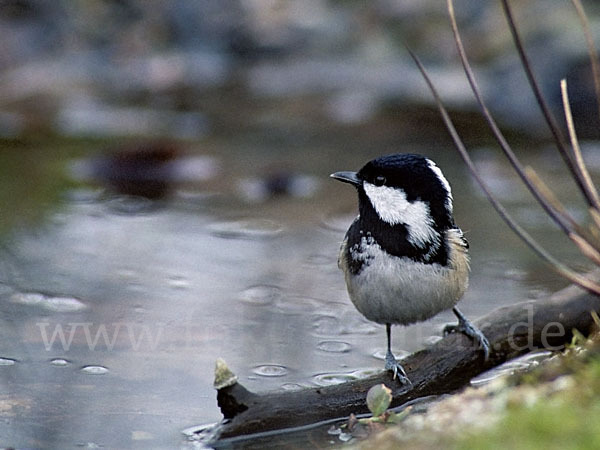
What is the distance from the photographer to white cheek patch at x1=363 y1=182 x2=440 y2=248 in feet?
11.7

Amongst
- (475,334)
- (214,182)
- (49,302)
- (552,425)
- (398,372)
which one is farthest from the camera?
(214,182)

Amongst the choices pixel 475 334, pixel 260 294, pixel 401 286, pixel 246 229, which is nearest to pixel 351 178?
pixel 401 286

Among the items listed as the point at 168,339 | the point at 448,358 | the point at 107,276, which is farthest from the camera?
the point at 107,276

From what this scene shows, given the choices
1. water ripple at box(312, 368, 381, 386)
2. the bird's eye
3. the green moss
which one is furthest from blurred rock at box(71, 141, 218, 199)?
the green moss

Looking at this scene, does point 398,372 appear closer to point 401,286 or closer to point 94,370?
point 401,286

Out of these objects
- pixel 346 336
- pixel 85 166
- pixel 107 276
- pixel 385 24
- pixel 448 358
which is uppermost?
pixel 385 24

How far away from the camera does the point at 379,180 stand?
367cm

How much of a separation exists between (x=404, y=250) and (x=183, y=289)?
5.96 feet

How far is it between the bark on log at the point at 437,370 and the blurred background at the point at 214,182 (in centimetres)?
18

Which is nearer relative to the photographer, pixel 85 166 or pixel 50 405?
pixel 50 405

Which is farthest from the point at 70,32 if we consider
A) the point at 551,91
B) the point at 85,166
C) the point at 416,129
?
the point at 551,91

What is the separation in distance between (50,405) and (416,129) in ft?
18.1

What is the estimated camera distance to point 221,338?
4.35 meters

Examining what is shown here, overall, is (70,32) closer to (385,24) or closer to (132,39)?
(132,39)
